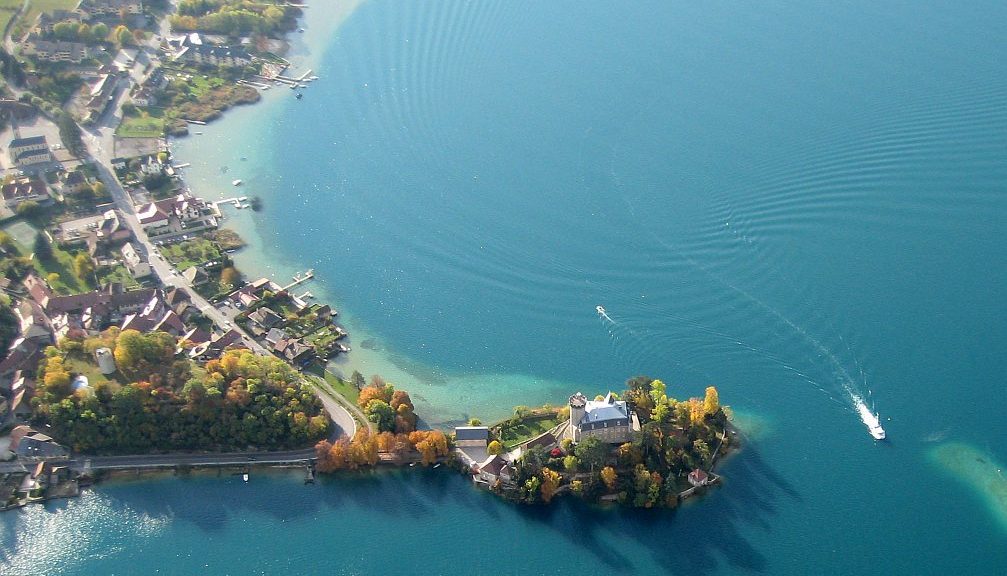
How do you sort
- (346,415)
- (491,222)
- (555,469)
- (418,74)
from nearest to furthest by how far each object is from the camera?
(555,469) → (346,415) → (491,222) → (418,74)

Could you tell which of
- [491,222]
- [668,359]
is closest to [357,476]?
[668,359]

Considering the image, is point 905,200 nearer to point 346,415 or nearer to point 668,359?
point 668,359

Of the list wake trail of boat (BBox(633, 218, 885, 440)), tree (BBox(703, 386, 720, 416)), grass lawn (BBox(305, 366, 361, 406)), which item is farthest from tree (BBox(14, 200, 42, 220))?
tree (BBox(703, 386, 720, 416))

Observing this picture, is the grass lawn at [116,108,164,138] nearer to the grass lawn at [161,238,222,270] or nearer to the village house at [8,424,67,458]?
the grass lawn at [161,238,222,270]

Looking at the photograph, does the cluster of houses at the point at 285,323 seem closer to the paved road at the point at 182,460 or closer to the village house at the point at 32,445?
the paved road at the point at 182,460

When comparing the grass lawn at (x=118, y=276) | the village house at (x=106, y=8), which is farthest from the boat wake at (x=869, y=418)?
the village house at (x=106, y=8)

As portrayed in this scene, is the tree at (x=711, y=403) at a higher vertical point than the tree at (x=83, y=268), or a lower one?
higher
